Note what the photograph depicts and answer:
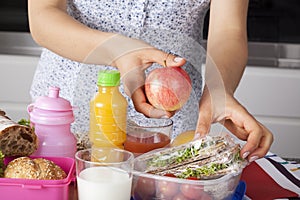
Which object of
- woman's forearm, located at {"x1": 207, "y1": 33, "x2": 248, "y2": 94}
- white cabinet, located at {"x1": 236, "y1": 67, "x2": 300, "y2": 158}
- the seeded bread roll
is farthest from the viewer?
white cabinet, located at {"x1": 236, "y1": 67, "x2": 300, "y2": 158}

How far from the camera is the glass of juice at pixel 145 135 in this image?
1.08 m

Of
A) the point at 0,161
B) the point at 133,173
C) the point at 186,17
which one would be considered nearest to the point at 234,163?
the point at 133,173

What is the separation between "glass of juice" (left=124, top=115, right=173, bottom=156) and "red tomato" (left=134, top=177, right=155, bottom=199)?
88 mm

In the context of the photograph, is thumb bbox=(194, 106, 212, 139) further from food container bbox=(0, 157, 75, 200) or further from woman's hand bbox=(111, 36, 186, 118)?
food container bbox=(0, 157, 75, 200)

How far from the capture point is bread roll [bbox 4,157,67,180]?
97 centimetres

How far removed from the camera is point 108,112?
3.35 feet

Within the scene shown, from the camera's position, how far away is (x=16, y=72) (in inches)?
88.5

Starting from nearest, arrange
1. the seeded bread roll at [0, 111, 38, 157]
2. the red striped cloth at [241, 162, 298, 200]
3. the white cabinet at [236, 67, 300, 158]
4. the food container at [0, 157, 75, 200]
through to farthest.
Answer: the food container at [0, 157, 75, 200]
the seeded bread roll at [0, 111, 38, 157]
the red striped cloth at [241, 162, 298, 200]
the white cabinet at [236, 67, 300, 158]

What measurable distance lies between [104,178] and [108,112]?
103 mm

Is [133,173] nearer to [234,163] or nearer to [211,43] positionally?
[234,163]

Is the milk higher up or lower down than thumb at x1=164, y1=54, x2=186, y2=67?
lower down

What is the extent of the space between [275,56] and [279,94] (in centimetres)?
15

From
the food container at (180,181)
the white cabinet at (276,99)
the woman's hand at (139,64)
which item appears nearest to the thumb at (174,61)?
the woman's hand at (139,64)

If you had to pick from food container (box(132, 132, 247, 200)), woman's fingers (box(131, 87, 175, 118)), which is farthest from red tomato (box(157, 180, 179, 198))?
woman's fingers (box(131, 87, 175, 118))
